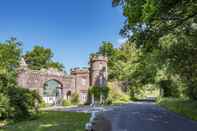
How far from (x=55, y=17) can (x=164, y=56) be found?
28.0 feet

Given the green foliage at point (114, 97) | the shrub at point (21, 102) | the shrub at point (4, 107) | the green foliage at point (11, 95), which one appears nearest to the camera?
the shrub at point (4, 107)

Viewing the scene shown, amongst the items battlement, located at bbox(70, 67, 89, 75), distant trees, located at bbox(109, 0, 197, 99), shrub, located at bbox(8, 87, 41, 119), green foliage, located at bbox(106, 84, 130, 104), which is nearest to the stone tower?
battlement, located at bbox(70, 67, 89, 75)

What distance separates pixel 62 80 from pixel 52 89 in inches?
87.5

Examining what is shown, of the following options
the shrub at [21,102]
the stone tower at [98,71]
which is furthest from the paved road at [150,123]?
the stone tower at [98,71]

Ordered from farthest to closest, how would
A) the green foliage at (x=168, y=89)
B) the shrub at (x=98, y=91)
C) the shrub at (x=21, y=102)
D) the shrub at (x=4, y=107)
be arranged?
1. the shrub at (x=98, y=91)
2. the green foliage at (x=168, y=89)
3. the shrub at (x=21, y=102)
4. the shrub at (x=4, y=107)

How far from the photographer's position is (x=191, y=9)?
10.1 m

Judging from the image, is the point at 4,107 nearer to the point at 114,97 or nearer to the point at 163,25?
the point at 163,25

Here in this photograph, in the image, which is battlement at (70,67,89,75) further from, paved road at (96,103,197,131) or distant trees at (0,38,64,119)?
paved road at (96,103,197,131)

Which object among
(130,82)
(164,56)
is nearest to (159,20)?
(164,56)

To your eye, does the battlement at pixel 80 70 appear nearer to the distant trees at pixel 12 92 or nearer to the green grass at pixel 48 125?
the distant trees at pixel 12 92

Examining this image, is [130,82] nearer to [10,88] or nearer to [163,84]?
[163,84]

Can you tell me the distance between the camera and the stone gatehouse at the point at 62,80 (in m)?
36.5

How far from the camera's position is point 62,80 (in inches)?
1613

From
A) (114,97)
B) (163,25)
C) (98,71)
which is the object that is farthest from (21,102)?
(114,97)
